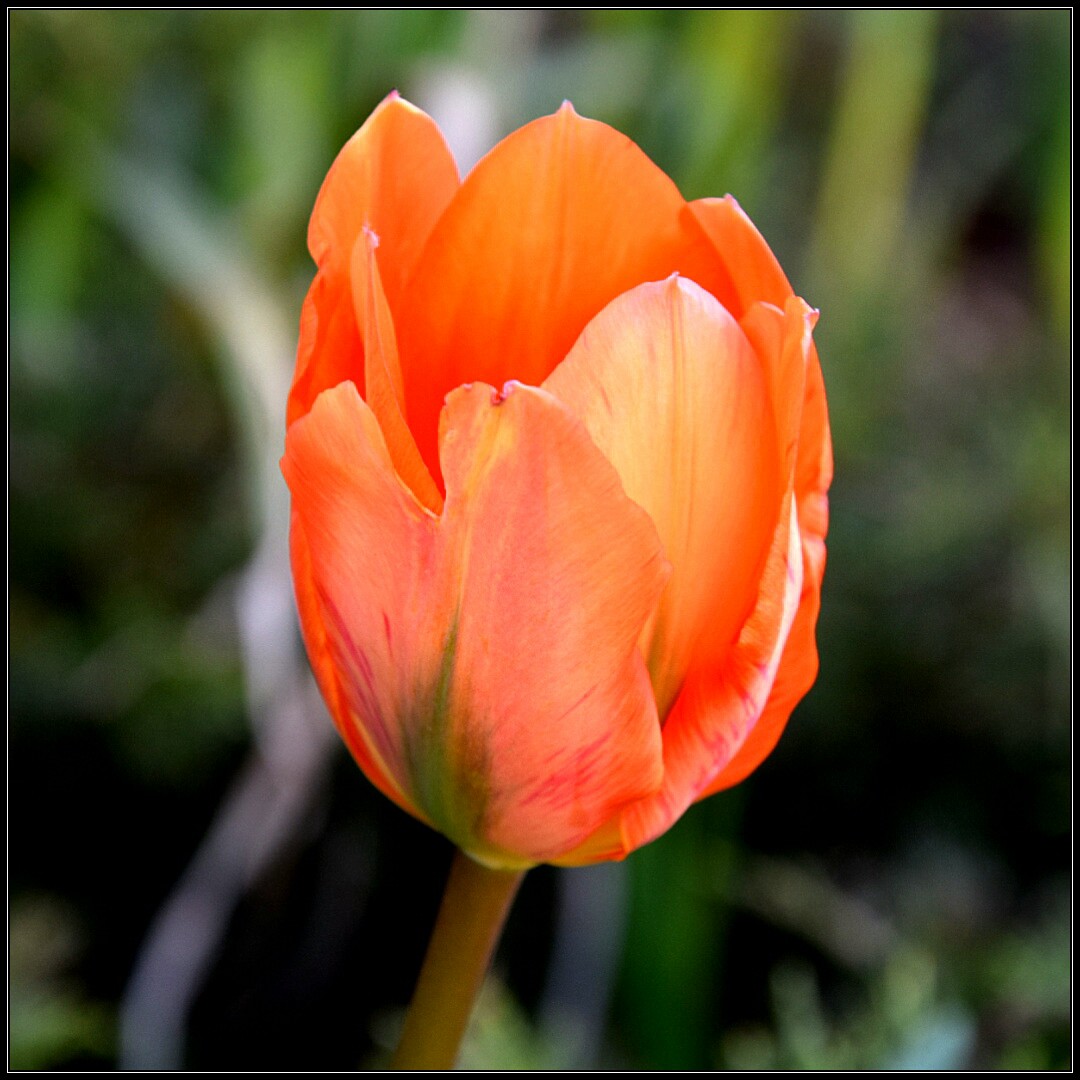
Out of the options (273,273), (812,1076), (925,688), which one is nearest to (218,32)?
(273,273)

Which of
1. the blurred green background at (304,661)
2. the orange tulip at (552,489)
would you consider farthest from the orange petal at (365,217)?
the blurred green background at (304,661)

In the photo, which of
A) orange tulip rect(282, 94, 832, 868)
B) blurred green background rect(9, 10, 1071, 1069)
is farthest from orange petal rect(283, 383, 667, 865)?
blurred green background rect(9, 10, 1071, 1069)

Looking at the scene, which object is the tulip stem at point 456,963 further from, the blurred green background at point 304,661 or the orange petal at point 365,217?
the blurred green background at point 304,661

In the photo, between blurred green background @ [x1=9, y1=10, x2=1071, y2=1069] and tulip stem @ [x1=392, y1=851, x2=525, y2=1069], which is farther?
blurred green background @ [x1=9, y1=10, x2=1071, y2=1069]

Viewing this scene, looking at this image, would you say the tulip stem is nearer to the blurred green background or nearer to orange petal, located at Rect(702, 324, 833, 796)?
orange petal, located at Rect(702, 324, 833, 796)

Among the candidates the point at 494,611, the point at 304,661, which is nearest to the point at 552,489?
the point at 494,611

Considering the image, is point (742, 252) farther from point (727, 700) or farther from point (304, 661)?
point (304, 661)

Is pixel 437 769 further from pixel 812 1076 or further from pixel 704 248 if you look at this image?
pixel 812 1076
